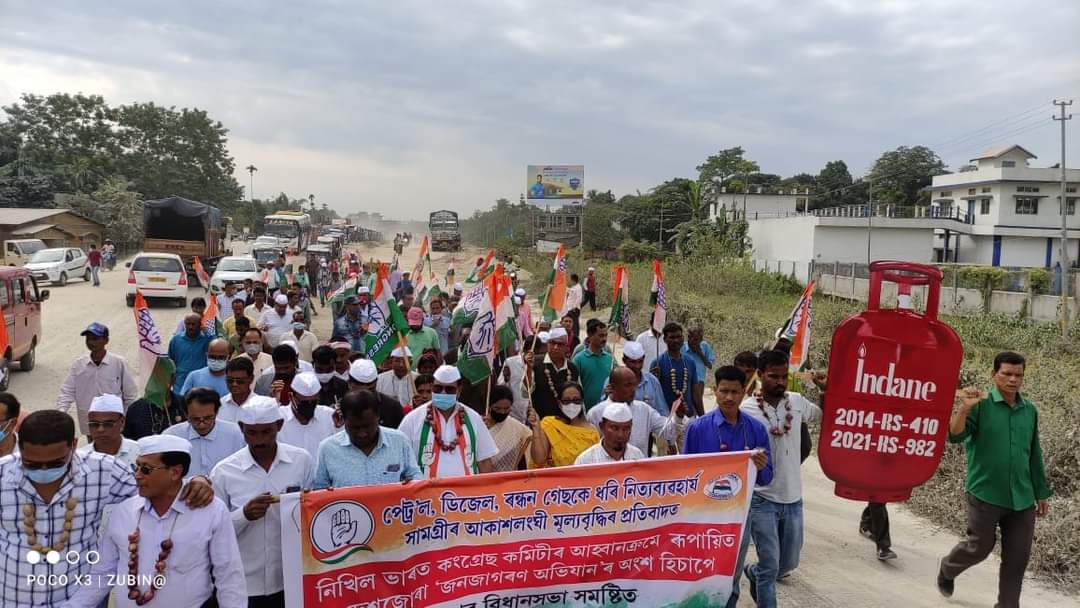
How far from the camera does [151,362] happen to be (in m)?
7.19

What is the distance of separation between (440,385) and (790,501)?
2282mm

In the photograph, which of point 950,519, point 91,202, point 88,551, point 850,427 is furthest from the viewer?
point 91,202

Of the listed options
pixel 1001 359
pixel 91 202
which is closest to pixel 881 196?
pixel 91 202

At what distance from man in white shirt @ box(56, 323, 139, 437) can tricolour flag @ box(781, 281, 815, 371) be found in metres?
5.52

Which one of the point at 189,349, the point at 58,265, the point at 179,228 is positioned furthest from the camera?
the point at 179,228

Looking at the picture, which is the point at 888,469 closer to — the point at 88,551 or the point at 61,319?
the point at 88,551

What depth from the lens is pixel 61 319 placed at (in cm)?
2084

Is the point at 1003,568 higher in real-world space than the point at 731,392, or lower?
lower

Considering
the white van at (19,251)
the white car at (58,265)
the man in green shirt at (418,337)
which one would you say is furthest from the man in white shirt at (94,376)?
the white van at (19,251)

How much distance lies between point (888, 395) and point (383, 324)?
645 centimetres

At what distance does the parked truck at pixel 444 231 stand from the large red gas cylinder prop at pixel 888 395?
5780 cm

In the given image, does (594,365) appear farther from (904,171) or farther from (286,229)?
(904,171)

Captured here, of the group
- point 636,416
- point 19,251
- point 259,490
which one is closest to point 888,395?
point 636,416

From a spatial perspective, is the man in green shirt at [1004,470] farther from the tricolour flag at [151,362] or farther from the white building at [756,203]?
the white building at [756,203]
